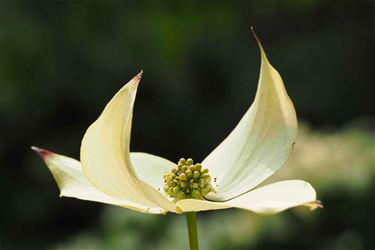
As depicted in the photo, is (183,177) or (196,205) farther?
(183,177)

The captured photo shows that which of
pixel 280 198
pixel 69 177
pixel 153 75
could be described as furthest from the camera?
pixel 153 75

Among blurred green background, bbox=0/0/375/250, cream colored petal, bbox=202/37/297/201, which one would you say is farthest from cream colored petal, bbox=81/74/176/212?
blurred green background, bbox=0/0/375/250

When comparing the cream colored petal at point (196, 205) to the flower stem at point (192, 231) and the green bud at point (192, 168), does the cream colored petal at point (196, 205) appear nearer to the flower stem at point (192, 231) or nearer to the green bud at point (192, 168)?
the flower stem at point (192, 231)

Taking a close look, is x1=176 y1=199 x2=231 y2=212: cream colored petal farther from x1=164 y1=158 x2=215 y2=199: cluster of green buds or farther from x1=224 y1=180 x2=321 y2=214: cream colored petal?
x1=164 y1=158 x2=215 y2=199: cluster of green buds

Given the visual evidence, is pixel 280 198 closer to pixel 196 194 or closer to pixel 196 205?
pixel 196 205

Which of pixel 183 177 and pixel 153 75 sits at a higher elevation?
pixel 153 75

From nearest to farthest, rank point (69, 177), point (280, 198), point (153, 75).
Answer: point (280, 198), point (69, 177), point (153, 75)

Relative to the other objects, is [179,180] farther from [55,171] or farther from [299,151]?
[299,151]

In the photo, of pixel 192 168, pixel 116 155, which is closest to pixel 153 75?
pixel 192 168
